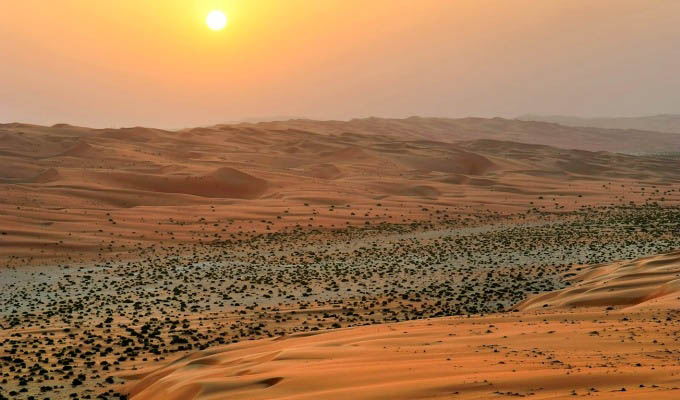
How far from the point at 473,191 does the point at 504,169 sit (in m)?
23.5

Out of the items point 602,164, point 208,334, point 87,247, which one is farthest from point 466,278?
point 602,164

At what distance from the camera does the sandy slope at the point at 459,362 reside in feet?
29.6

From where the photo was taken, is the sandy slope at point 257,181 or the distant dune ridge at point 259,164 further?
the distant dune ridge at point 259,164

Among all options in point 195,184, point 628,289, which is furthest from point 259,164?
point 628,289

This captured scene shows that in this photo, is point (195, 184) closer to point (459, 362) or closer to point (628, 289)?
point (628, 289)

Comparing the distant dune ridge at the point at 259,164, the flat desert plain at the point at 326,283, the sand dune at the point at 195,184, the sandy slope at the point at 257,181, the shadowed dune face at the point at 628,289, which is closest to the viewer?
the flat desert plain at the point at 326,283

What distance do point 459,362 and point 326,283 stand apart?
52.4 feet

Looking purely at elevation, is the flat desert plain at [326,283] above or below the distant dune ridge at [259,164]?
below

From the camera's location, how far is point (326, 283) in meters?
26.8

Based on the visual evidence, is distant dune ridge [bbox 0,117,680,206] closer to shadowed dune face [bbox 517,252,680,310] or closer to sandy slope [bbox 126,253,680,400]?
shadowed dune face [bbox 517,252,680,310]

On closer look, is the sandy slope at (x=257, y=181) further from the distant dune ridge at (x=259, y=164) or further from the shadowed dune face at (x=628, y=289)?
the shadowed dune face at (x=628, y=289)

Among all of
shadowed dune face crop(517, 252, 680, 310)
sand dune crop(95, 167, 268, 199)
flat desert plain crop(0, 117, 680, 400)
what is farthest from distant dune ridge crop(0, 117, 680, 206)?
shadowed dune face crop(517, 252, 680, 310)

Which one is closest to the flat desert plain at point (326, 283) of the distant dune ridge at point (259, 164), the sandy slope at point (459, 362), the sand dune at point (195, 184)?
the sandy slope at point (459, 362)

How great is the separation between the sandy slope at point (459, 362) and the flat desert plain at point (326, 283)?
59mm
